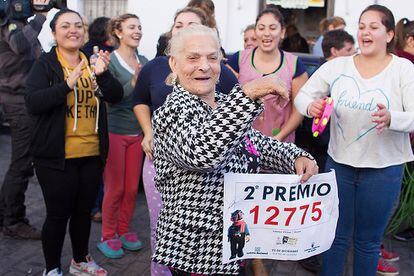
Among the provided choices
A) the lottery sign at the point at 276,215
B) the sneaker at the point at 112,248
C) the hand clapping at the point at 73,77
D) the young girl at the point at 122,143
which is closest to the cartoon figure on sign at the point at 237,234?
the lottery sign at the point at 276,215

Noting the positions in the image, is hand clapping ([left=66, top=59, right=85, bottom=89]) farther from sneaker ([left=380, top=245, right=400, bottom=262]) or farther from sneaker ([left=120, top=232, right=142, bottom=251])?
sneaker ([left=380, top=245, right=400, bottom=262])

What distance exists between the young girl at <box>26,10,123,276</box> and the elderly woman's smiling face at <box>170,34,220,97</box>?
155 centimetres

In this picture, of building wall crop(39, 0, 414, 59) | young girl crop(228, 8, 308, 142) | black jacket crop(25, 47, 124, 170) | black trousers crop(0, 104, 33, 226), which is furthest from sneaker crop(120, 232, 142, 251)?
building wall crop(39, 0, 414, 59)

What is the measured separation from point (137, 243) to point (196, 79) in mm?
2732

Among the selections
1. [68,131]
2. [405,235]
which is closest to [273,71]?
[68,131]

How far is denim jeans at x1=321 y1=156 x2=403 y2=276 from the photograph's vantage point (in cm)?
327

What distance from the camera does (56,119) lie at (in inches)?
142

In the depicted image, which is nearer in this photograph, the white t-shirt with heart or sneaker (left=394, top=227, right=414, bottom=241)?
the white t-shirt with heart

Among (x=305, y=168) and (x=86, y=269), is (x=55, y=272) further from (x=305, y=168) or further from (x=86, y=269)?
(x=305, y=168)

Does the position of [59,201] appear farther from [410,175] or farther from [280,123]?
[410,175]

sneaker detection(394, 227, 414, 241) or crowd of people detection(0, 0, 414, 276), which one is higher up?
crowd of people detection(0, 0, 414, 276)

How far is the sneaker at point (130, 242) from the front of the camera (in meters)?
4.52

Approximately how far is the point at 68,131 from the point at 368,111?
6.90 feet

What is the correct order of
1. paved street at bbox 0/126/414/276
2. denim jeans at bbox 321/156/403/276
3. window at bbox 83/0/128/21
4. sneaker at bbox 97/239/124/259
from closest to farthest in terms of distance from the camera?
1. denim jeans at bbox 321/156/403/276
2. paved street at bbox 0/126/414/276
3. sneaker at bbox 97/239/124/259
4. window at bbox 83/0/128/21
